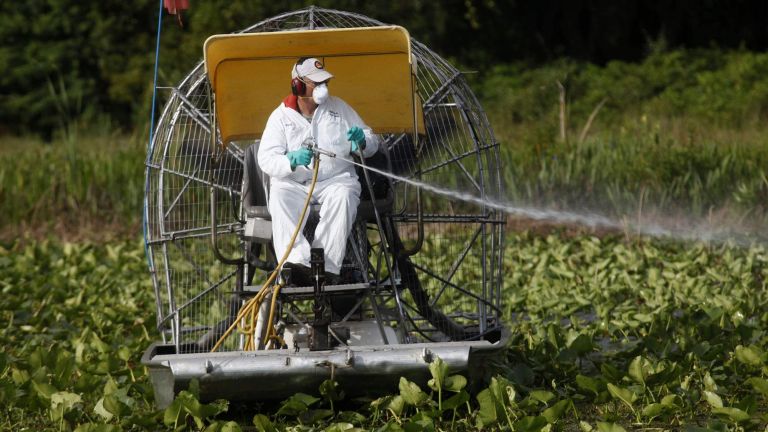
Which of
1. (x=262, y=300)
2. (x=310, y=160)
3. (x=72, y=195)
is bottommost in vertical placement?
(x=262, y=300)

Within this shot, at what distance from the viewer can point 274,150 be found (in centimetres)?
720

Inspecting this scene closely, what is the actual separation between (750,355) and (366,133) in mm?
2378

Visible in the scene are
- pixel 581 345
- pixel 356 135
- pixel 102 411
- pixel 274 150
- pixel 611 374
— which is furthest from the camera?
pixel 581 345

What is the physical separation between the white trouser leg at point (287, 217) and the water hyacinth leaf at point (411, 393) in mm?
931

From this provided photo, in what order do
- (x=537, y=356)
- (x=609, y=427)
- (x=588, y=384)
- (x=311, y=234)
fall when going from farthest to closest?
(x=537, y=356)
(x=311, y=234)
(x=588, y=384)
(x=609, y=427)

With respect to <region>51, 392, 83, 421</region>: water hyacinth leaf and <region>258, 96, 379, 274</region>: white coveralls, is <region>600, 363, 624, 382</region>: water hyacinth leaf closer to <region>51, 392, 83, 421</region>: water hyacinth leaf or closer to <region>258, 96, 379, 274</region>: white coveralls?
<region>258, 96, 379, 274</region>: white coveralls

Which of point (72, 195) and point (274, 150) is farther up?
point (274, 150)

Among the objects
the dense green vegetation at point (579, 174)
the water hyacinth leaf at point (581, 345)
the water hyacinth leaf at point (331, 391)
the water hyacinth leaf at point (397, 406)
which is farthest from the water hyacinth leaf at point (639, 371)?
the dense green vegetation at point (579, 174)

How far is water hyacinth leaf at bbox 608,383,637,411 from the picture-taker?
20.9 feet

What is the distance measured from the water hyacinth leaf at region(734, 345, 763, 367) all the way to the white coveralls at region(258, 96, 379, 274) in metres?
2.17

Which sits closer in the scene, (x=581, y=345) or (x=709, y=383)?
(x=709, y=383)

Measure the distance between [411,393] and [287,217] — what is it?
1.29 m

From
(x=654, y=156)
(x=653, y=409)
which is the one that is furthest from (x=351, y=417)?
(x=654, y=156)

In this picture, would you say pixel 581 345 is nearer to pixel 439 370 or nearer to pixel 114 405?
pixel 439 370
